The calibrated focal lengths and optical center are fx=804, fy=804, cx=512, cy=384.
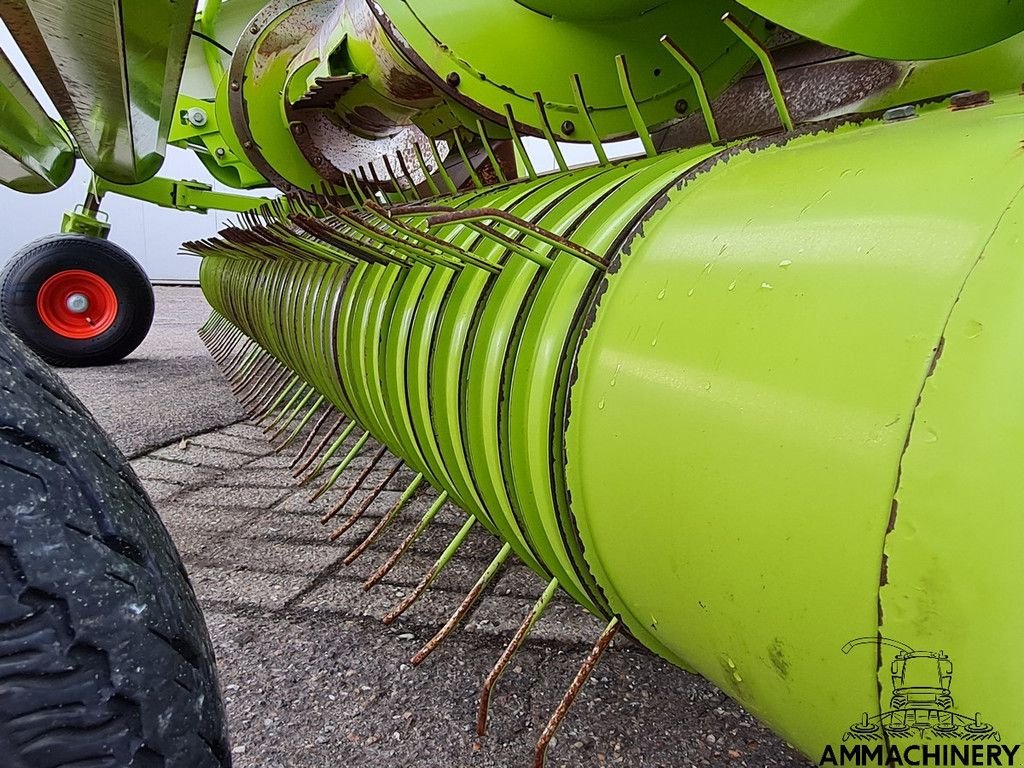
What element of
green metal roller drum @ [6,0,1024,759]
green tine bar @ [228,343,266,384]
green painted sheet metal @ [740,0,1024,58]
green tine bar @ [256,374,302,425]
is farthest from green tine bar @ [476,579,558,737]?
green tine bar @ [228,343,266,384]

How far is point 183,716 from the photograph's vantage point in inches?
21.2

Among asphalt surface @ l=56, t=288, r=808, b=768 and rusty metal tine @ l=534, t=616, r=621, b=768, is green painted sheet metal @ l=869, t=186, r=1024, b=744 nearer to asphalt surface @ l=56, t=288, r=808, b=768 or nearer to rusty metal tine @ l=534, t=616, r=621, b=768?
rusty metal tine @ l=534, t=616, r=621, b=768

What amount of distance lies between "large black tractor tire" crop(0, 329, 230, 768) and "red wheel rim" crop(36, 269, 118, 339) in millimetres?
3579

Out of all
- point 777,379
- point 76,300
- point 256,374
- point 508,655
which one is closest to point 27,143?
point 256,374

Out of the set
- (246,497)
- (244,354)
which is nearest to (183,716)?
(246,497)

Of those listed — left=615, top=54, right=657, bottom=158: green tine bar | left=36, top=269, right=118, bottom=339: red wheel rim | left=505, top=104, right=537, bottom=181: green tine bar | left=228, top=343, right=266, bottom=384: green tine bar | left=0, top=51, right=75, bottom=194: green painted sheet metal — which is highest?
left=0, top=51, right=75, bottom=194: green painted sheet metal

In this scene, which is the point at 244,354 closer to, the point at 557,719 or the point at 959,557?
the point at 557,719

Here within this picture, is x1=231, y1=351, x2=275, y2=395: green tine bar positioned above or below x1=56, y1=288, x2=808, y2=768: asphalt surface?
above

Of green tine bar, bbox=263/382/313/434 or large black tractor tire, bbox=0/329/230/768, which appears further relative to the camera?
green tine bar, bbox=263/382/313/434

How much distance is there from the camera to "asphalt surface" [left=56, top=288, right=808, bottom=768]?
935 mm

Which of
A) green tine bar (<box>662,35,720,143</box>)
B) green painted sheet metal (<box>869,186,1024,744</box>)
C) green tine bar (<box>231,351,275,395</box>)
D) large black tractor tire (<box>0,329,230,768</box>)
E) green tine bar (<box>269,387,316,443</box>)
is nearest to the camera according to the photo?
green painted sheet metal (<box>869,186,1024,744</box>)

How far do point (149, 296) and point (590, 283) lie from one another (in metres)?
3.71

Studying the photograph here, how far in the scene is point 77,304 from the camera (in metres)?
3.80

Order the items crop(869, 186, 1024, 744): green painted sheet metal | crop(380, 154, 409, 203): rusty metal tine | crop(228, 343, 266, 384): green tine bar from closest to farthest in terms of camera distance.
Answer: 1. crop(869, 186, 1024, 744): green painted sheet metal
2. crop(380, 154, 409, 203): rusty metal tine
3. crop(228, 343, 266, 384): green tine bar
